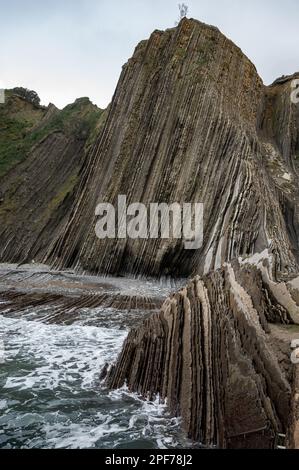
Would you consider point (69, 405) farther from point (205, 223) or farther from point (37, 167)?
point (37, 167)

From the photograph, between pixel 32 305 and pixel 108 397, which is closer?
pixel 108 397

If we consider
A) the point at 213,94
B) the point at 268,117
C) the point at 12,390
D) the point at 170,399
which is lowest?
the point at 12,390

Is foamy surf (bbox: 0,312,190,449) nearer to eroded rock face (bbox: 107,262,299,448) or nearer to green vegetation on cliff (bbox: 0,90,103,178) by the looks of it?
eroded rock face (bbox: 107,262,299,448)

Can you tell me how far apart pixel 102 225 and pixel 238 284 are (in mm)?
16403

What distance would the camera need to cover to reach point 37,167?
33.3 meters

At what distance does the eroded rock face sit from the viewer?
4.87 meters

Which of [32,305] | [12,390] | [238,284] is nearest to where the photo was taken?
[12,390]

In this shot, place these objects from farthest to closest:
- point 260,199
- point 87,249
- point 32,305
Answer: point 87,249, point 260,199, point 32,305

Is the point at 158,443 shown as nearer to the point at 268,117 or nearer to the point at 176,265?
the point at 176,265

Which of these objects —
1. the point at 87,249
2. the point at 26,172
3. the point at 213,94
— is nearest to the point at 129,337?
the point at 87,249

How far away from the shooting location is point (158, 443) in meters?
5.00

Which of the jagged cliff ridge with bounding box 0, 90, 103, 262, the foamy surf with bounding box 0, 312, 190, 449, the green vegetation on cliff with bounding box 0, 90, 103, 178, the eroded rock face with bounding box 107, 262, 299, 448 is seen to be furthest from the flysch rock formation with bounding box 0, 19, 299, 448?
the green vegetation on cliff with bounding box 0, 90, 103, 178

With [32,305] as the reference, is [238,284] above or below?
above

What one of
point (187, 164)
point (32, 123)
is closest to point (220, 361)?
point (187, 164)
